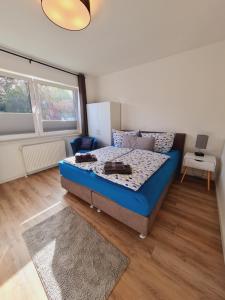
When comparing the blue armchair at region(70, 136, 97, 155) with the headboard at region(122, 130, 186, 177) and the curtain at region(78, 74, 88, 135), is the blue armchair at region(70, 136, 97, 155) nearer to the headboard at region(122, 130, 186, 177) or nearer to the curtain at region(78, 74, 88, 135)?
the curtain at region(78, 74, 88, 135)

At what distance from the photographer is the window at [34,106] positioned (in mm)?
2682

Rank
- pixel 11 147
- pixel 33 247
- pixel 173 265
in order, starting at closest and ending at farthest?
pixel 173 265 < pixel 33 247 < pixel 11 147

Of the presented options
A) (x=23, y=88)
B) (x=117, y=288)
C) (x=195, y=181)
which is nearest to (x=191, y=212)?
(x=195, y=181)

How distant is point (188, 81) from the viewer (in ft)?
8.52

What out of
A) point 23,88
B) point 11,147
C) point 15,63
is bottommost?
point 11,147

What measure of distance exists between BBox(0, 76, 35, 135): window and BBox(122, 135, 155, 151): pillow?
2254 mm

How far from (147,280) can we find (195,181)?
2172 mm

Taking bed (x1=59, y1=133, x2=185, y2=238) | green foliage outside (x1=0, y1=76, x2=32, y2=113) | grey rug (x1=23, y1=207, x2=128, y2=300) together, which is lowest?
grey rug (x1=23, y1=207, x2=128, y2=300)

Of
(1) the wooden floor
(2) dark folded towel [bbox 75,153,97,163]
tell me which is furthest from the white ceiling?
(1) the wooden floor

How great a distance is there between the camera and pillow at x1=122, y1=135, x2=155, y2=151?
107 inches

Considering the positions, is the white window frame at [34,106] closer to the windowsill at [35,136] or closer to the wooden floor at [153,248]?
the windowsill at [35,136]

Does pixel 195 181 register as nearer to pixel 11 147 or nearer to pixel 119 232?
pixel 119 232

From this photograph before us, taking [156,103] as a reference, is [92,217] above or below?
below

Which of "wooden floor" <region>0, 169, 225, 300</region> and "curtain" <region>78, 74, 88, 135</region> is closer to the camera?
"wooden floor" <region>0, 169, 225, 300</region>
